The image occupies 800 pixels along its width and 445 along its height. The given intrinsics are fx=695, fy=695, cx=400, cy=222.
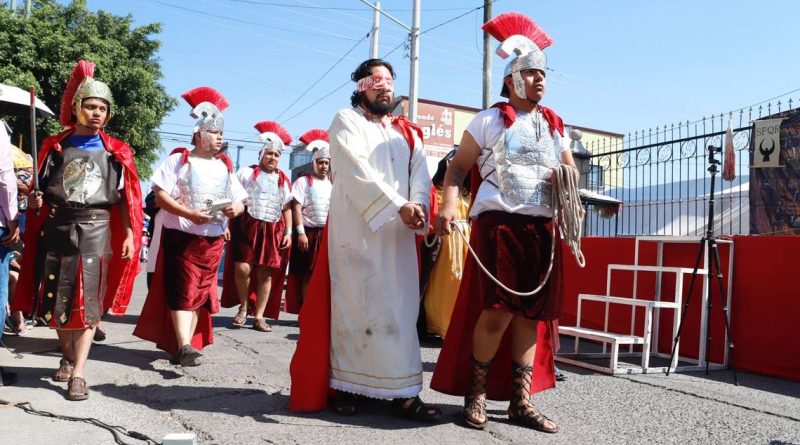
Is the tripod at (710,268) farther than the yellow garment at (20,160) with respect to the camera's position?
No

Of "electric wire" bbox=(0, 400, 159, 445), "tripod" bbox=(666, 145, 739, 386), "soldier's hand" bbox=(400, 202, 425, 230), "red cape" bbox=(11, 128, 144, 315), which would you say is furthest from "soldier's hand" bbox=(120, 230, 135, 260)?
"tripod" bbox=(666, 145, 739, 386)

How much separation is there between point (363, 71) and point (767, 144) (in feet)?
21.7

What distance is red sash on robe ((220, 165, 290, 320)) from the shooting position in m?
7.62

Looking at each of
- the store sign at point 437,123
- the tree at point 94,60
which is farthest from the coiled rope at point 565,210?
the store sign at point 437,123

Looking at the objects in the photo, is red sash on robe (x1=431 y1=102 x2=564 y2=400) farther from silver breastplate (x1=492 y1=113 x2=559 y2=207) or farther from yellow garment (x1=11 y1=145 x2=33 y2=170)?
yellow garment (x1=11 y1=145 x2=33 y2=170)

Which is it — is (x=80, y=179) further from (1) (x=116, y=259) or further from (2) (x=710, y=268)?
(2) (x=710, y=268)

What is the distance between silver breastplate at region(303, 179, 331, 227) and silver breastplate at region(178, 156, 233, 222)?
99.0 inches

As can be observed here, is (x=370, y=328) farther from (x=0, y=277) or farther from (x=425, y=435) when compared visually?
(x=0, y=277)

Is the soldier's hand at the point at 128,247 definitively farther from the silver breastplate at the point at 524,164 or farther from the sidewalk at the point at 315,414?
the silver breastplate at the point at 524,164

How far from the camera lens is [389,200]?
3404 mm

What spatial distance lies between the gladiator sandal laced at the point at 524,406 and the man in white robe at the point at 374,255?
396mm

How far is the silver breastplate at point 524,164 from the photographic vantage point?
Answer: 3352 mm

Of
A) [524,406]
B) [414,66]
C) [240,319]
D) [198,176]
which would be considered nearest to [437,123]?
[414,66]

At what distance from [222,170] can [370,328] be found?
2287 millimetres
